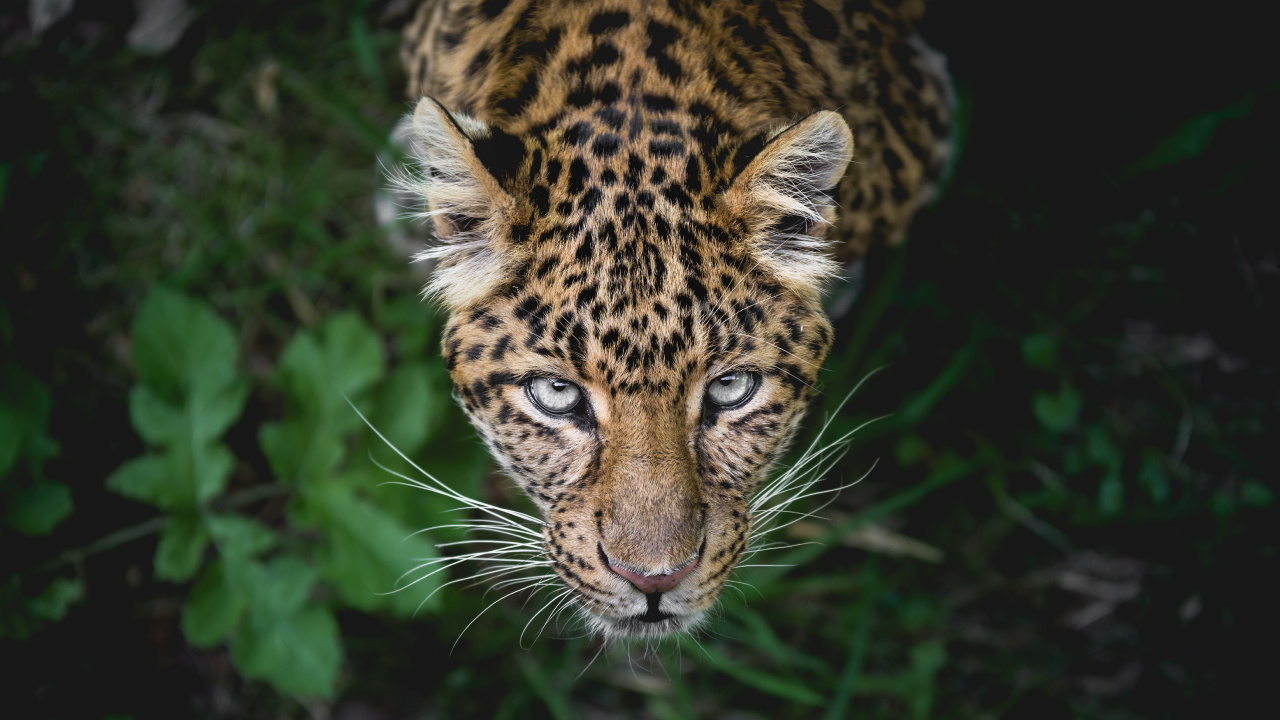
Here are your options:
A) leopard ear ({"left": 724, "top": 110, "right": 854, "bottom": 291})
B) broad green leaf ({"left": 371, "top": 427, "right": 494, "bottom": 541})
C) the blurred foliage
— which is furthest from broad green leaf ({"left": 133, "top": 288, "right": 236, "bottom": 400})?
leopard ear ({"left": 724, "top": 110, "right": 854, "bottom": 291})

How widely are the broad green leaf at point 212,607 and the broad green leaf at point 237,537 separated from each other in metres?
0.08

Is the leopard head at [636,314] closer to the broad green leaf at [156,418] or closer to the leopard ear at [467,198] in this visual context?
the leopard ear at [467,198]

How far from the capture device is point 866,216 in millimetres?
2932

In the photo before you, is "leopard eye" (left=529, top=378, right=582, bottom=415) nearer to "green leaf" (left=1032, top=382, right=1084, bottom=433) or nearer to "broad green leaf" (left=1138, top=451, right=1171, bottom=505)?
"green leaf" (left=1032, top=382, right=1084, bottom=433)

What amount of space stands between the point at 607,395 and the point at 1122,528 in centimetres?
326

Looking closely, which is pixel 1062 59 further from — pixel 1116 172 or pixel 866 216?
pixel 866 216

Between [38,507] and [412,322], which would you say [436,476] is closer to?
[412,322]

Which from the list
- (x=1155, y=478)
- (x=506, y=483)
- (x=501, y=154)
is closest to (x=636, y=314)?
(x=501, y=154)

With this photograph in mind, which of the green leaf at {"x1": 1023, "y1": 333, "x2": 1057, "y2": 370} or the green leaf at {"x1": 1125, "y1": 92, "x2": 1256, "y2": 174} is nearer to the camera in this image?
the green leaf at {"x1": 1125, "y1": 92, "x2": 1256, "y2": 174}

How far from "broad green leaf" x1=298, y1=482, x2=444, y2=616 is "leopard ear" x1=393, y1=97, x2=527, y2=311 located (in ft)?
4.04

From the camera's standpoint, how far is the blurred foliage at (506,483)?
128 inches

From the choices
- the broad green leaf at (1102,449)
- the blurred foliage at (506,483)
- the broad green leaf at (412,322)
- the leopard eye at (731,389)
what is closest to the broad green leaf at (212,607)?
the blurred foliage at (506,483)

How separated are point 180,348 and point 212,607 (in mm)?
1060

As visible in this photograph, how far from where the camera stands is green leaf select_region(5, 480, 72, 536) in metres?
3.12
